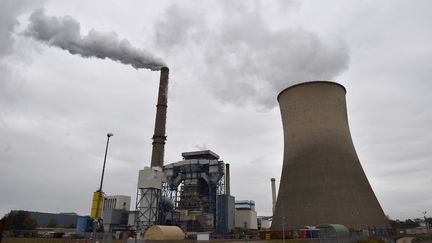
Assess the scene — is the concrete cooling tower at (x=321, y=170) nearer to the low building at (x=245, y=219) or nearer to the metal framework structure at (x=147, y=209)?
the metal framework structure at (x=147, y=209)

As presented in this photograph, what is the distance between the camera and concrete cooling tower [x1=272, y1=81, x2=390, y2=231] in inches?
1291

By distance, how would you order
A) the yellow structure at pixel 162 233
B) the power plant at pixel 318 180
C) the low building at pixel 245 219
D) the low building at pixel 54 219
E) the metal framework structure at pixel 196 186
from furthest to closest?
the low building at pixel 54 219, the low building at pixel 245 219, the metal framework structure at pixel 196 186, the power plant at pixel 318 180, the yellow structure at pixel 162 233

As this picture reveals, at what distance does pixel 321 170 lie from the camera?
33.6m

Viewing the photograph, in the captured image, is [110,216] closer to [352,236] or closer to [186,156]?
[186,156]

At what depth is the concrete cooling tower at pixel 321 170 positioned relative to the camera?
3278cm

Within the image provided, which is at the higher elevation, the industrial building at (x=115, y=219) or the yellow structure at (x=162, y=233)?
the industrial building at (x=115, y=219)

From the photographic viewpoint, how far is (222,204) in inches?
2184

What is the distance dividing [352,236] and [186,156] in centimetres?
3924

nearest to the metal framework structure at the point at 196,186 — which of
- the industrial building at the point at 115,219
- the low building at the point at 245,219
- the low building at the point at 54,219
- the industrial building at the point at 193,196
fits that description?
the industrial building at the point at 193,196

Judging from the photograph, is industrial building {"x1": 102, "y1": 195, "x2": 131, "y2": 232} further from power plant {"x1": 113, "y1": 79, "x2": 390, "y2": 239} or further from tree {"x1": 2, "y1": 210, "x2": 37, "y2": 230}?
power plant {"x1": 113, "y1": 79, "x2": 390, "y2": 239}

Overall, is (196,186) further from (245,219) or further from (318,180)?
(318,180)

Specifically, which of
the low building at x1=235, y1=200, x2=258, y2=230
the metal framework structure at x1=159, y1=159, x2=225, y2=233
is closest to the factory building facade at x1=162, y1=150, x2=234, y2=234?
the metal framework structure at x1=159, y1=159, x2=225, y2=233

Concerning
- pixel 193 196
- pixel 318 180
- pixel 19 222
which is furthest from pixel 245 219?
pixel 19 222

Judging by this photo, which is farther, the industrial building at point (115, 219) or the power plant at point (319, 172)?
the industrial building at point (115, 219)
